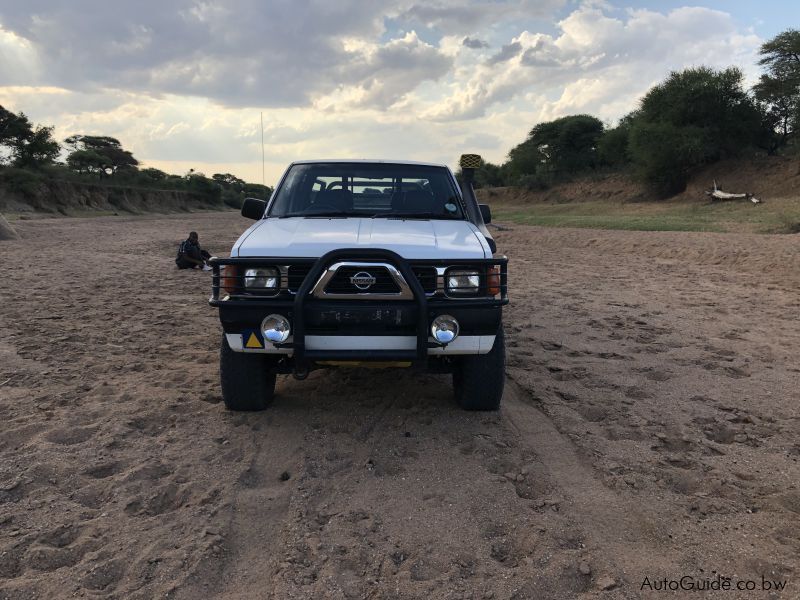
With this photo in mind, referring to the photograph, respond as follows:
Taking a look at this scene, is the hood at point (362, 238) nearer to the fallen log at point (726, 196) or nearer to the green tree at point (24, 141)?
the fallen log at point (726, 196)

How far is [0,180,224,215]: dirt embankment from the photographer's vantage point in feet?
106

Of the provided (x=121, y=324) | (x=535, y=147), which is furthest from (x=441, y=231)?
(x=535, y=147)

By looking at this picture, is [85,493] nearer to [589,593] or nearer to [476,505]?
[476,505]

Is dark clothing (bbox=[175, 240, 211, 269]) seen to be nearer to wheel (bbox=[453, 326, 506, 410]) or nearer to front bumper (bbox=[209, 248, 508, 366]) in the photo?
front bumper (bbox=[209, 248, 508, 366])

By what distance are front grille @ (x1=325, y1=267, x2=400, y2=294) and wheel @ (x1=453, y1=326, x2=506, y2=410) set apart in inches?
29.5

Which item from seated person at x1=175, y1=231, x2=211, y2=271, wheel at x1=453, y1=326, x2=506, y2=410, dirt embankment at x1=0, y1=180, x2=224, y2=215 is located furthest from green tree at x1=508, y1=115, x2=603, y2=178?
wheel at x1=453, y1=326, x2=506, y2=410

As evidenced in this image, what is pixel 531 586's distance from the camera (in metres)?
2.28

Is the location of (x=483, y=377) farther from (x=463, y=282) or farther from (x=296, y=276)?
(x=296, y=276)

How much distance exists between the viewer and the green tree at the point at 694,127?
30.8 meters

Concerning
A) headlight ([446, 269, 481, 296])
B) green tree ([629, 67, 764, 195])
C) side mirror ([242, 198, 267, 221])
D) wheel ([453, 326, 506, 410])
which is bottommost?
wheel ([453, 326, 506, 410])

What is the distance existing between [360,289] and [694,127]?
110ft

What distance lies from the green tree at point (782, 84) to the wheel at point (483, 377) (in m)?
31.2

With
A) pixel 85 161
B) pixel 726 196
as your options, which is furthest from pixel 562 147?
pixel 85 161

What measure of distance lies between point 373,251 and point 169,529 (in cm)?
175
